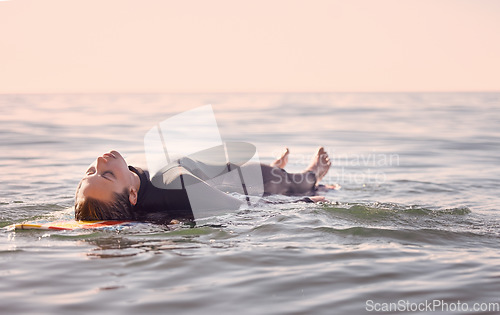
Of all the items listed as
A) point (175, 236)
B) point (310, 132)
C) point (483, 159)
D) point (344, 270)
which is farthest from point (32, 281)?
point (310, 132)

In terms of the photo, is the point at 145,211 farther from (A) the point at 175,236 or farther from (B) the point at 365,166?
(B) the point at 365,166

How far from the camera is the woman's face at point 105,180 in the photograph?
517 centimetres

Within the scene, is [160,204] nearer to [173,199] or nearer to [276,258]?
[173,199]

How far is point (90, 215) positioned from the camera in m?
5.29

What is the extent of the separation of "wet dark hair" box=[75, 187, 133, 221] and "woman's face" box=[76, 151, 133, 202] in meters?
0.04

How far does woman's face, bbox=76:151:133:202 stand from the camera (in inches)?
204

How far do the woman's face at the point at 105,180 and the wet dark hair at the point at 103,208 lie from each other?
42 mm

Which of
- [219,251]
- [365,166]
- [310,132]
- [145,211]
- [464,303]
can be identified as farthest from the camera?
[310,132]

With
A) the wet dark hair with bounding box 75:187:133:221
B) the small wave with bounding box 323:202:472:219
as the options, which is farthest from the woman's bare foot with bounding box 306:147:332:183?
the wet dark hair with bounding box 75:187:133:221

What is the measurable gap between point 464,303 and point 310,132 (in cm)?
1401

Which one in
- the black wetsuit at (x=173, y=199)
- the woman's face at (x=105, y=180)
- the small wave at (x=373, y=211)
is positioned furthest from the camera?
the small wave at (x=373, y=211)

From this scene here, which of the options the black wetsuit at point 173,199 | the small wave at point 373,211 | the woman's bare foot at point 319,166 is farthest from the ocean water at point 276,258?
the woman's bare foot at point 319,166

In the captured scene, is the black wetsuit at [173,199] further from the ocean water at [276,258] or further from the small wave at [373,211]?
the small wave at [373,211]

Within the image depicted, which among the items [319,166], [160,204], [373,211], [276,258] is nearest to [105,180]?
[160,204]
